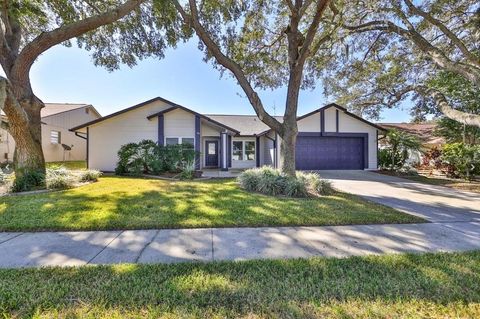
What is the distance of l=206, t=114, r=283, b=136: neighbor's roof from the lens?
65.0 ft

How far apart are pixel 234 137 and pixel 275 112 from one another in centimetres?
418

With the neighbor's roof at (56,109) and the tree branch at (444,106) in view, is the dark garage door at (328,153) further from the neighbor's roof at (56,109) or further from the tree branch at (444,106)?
the neighbor's roof at (56,109)

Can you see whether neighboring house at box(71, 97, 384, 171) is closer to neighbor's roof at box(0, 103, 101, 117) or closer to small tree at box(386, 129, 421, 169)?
small tree at box(386, 129, 421, 169)

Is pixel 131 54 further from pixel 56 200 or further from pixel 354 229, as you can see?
pixel 354 229

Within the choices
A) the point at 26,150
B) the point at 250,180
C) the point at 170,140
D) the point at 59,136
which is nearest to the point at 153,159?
the point at 170,140

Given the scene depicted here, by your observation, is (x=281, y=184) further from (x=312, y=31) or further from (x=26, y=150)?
(x=26, y=150)

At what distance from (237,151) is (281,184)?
39.1ft

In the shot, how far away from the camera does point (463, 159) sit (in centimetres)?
1312

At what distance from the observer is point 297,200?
7.25 metres

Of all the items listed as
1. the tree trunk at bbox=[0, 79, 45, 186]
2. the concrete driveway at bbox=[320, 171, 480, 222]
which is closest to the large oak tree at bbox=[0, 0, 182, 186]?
the tree trunk at bbox=[0, 79, 45, 186]

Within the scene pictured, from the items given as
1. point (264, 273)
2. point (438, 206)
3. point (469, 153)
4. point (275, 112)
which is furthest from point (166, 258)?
point (275, 112)

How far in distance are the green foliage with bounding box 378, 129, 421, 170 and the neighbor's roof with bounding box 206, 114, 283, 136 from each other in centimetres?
837

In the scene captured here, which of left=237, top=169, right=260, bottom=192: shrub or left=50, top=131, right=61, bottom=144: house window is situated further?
left=50, top=131, right=61, bottom=144: house window

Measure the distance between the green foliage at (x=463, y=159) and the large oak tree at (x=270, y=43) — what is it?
341 inches
